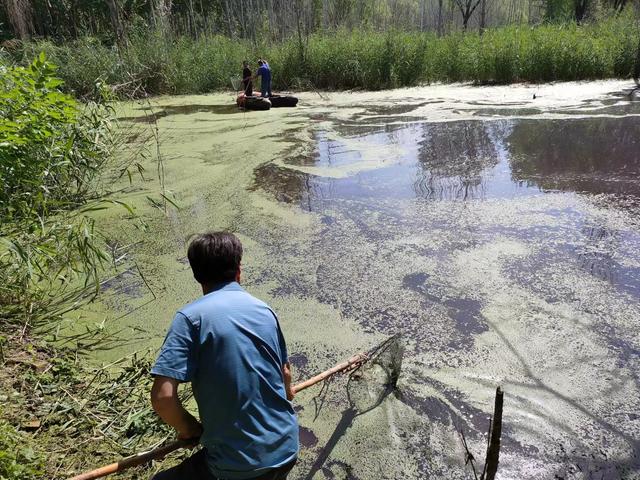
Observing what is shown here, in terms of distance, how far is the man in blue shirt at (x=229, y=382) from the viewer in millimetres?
1093

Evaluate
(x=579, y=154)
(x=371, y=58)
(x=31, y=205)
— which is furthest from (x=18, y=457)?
(x=371, y=58)

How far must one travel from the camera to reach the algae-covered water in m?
1.83

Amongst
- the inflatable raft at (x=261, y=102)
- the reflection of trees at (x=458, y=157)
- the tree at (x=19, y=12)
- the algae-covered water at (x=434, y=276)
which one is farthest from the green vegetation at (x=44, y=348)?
the tree at (x=19, y=12)

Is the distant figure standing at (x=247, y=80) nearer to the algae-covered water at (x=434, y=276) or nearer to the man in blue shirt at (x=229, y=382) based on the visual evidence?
the algae-covered water at (x=434, y=276)

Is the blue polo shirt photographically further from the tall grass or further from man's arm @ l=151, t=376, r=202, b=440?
the tall grass

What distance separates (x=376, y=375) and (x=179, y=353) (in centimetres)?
121

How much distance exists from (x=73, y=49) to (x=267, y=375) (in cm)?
1073

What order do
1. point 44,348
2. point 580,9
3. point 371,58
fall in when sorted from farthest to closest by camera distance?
point 580,9 < point 371,58 < point 44,348

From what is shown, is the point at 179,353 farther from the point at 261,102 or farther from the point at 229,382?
the point at 261,102

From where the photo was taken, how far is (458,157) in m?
5.51

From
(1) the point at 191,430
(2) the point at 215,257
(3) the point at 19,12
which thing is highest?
(3) the point at 19,12

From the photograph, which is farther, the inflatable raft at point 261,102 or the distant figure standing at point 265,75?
the distant figure standing at point 265,75

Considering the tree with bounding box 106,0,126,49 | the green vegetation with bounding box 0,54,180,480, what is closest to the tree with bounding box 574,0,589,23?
the tree with bounding box 106,0,126,49

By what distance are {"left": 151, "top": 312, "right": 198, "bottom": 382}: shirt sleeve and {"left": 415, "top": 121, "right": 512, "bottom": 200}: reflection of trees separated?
3.46m
